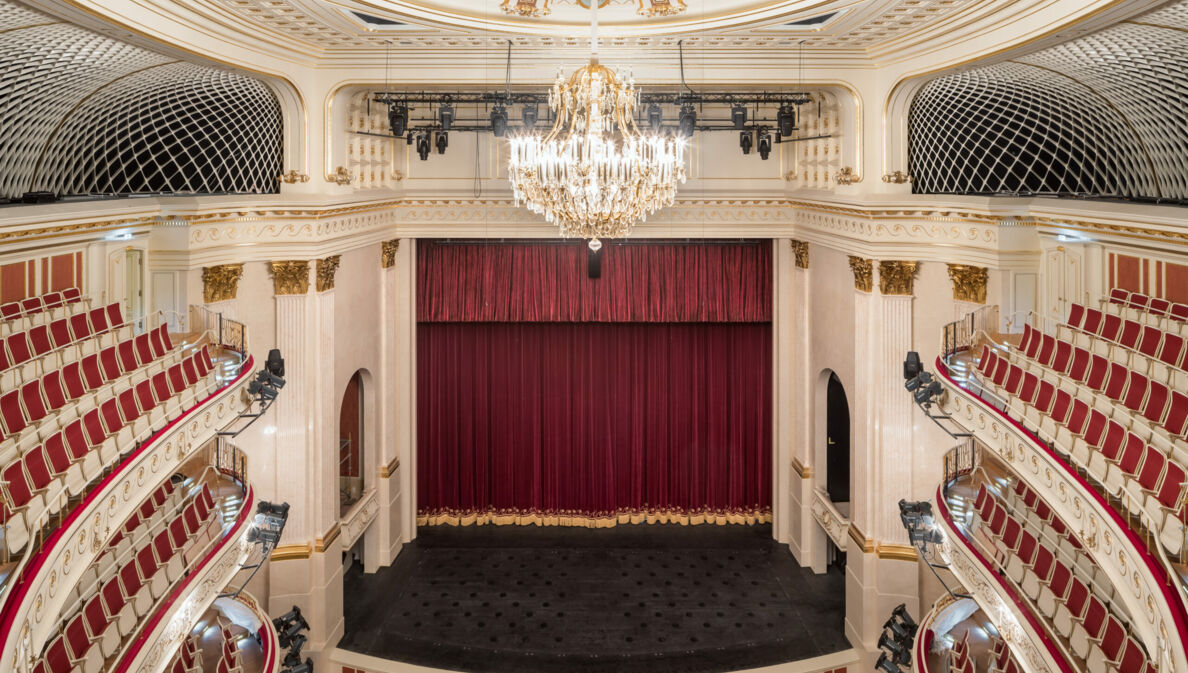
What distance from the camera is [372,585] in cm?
1159

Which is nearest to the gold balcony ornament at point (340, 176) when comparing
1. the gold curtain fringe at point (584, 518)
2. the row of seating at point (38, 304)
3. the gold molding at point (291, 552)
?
the row of seating at point (38, 304)

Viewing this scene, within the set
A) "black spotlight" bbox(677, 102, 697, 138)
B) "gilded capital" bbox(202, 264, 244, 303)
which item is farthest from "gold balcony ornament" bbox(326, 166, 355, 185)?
"black spotlight" bbox(677, 102, 697, 138)

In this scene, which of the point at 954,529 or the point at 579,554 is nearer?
the point at 954,529

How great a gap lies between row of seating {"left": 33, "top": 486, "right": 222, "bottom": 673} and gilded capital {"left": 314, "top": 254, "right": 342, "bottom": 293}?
262 centimetres

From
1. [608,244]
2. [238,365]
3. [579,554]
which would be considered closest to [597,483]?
[579,554]

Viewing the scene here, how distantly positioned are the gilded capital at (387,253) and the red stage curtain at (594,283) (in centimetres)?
54

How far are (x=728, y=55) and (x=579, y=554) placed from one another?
6.83 metres

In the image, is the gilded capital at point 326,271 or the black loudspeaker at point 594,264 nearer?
the gilded capital at point 326,271

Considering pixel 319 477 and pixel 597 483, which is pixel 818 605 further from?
pixel 319 477

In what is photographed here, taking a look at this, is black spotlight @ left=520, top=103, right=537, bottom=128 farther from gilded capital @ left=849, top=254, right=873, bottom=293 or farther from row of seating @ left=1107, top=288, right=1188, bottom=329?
row of seating @ left=1107, top=288, right=1188, bottom=329

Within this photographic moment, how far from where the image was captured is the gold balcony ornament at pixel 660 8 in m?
8.21

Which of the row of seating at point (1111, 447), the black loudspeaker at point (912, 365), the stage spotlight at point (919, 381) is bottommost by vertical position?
the row of seating at point (1111, 447)

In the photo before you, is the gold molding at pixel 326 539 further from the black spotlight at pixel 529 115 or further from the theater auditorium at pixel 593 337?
the black spotlight at pixel 529 115

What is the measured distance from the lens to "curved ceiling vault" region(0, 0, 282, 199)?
7.35m
